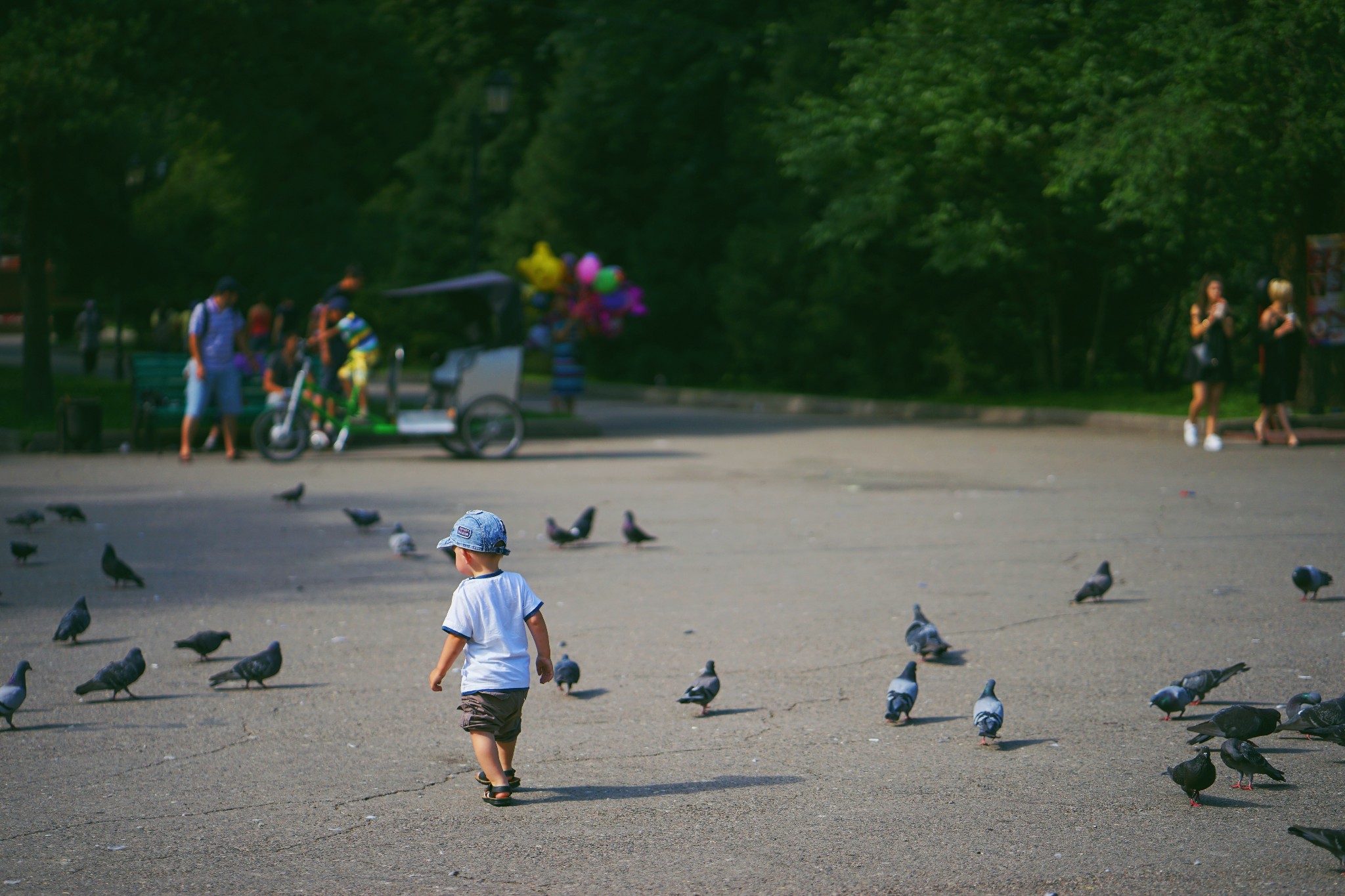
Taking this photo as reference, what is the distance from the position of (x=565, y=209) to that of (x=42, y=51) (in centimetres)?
1766

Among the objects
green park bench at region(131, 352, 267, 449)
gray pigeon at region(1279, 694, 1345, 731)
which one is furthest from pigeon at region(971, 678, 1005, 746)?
green park bench at region(131, 352, 267, 449)

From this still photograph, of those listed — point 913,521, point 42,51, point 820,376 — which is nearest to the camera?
point 913,521

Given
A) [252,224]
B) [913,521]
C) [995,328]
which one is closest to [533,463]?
[913,521]

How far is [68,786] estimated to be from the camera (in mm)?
5133

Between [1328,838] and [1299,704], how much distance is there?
1638 millimetres

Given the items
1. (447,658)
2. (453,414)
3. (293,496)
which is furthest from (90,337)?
(447,658)

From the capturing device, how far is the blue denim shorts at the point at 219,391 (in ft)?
56.5

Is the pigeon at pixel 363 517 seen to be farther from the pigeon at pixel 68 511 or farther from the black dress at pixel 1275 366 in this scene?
the black dress at pixel 1275 366

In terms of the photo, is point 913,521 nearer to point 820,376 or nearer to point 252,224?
point 820,376

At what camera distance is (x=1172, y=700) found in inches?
229

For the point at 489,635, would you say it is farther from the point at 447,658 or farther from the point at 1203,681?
the point at 1203,681

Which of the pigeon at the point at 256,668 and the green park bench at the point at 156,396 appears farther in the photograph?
the green park bench at the point at 156,396

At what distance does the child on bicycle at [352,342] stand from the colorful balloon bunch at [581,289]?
6.75 meters

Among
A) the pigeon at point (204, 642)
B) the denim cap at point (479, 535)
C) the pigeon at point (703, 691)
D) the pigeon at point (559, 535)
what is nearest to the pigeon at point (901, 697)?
the pigeon at point (703, 691)
